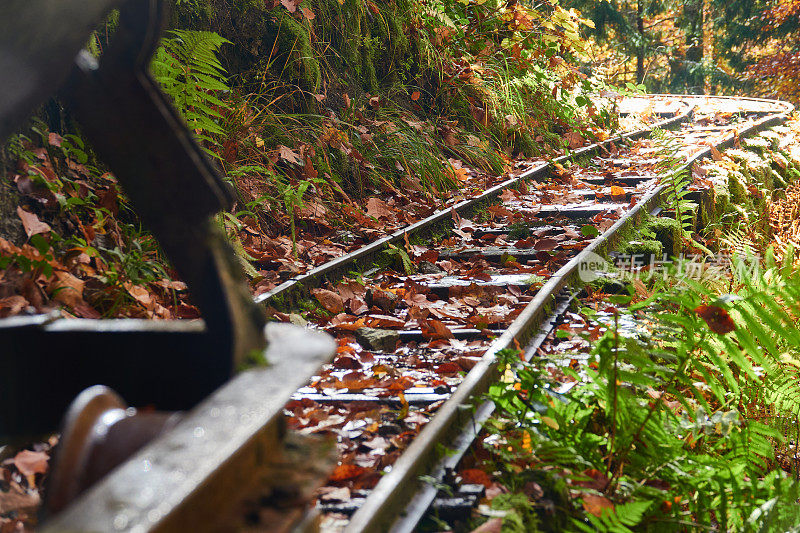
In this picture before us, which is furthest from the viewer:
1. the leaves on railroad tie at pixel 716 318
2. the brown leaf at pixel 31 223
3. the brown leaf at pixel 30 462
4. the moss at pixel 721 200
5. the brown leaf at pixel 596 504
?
the moss at pixel 721 200

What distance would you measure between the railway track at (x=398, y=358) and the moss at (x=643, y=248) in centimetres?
4

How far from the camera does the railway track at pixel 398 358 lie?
0.86 meters

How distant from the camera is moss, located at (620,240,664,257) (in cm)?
555

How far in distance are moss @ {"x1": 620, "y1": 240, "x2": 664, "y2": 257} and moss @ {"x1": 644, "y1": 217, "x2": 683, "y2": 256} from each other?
0.33m

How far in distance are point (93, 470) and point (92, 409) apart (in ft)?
0.31

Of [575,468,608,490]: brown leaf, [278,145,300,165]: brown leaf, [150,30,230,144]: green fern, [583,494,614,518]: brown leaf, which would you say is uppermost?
[150,30,230,144]: green fern

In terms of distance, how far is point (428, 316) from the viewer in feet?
13.6

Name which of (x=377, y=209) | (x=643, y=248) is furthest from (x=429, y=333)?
(x=377, y=209)

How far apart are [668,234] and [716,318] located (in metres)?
3.66

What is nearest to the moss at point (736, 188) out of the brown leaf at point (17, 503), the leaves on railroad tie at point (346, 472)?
the leaves on railroad tie at point (346, 472)

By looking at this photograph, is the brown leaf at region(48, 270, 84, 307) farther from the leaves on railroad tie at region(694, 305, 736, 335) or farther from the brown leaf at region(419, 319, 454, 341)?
the leaves on railroad tie at region(694, 305, 736, 335)

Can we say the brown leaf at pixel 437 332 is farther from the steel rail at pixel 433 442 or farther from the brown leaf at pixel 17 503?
the brown leaf at pixel 17 503

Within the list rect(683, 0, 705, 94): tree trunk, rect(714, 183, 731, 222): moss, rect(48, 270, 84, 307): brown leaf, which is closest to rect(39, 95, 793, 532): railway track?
rect(714, 183, 731, 222): moss

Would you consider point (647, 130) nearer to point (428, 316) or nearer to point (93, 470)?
point (428, 316)
